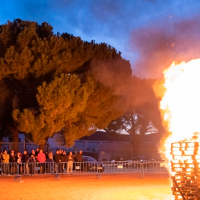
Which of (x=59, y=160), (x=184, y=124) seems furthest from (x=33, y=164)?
(x=184, y=124)

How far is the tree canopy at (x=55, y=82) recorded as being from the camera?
25.6 m

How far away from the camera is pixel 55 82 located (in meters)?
25.0

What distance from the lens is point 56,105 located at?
25.3 m

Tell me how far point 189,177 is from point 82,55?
60.8 ft

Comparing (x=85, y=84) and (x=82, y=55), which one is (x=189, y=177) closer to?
(x=85, y=84)

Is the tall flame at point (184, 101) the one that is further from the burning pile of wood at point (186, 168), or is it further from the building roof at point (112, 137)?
the building roof at point (112, 137)

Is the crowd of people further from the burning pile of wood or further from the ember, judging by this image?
the burning pile of wood

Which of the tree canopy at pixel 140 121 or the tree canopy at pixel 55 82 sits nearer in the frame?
the tree canopy at pixel 55 82

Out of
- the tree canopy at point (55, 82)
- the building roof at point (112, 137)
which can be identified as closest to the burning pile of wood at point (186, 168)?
the tree canopy at point (55, 82)

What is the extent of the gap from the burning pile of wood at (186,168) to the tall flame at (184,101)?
115 cm

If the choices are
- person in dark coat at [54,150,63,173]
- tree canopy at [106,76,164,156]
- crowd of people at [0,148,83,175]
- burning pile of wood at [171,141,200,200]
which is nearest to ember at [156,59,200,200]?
burning pile of wood at [171,141,200,200]

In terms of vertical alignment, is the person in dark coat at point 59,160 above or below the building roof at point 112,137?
below

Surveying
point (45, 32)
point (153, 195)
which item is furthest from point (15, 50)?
point (153, 195)

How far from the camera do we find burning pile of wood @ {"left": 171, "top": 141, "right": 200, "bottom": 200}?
36.1ft
